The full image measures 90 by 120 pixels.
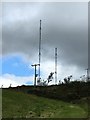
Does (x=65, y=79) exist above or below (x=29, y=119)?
above

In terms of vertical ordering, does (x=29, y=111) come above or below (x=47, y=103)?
below

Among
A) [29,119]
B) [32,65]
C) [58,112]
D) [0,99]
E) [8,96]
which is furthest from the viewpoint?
[32,65]

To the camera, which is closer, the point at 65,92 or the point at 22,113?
the point at 22,113

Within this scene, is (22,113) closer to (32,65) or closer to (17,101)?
(17,101)

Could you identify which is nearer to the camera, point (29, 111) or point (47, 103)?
point (29, 111)

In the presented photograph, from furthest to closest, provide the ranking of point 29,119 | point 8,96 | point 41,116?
point 8,96
point 41,116
point 29,119

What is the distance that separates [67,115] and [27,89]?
19.5m

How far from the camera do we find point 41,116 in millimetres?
22469

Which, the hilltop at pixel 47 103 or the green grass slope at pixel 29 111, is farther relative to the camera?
the hilltop at pixel 47 103

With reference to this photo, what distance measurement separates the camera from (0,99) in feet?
90.1

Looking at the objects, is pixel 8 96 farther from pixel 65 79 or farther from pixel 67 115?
pixel 65 79

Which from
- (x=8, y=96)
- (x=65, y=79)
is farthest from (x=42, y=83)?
(x=8, y=96)

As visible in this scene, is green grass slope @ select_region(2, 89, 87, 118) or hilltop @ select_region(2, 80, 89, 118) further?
hilltop @ select_region(2, 80, 89, 118)

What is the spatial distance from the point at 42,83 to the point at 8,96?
692 inches
